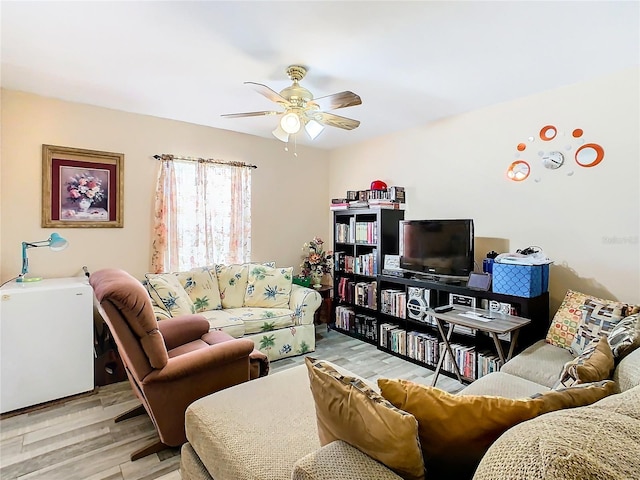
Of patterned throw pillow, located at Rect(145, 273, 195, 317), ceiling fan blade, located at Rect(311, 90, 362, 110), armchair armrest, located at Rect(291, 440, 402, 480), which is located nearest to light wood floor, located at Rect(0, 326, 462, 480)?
patterned throw pillow, located at Rect(145, 273, 195, 317)

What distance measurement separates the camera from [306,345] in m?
3.66

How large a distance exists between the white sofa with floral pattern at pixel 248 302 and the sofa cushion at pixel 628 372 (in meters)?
2.63

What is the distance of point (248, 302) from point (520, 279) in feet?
8.70

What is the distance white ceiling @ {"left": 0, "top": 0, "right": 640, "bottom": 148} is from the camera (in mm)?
1815

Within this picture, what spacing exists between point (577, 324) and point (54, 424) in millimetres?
3704

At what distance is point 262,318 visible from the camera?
342cm

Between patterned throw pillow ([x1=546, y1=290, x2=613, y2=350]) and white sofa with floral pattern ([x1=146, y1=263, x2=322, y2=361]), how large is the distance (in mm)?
2192

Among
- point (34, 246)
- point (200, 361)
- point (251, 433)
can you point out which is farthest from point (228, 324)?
point (251, 433)

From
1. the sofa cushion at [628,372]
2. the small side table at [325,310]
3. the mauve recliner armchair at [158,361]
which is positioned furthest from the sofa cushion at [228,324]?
the sofa cushion at [628,372]

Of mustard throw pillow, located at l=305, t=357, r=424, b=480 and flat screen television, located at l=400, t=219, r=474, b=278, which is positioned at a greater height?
flat screen television, located at l=400, t=219, r=474, b=278

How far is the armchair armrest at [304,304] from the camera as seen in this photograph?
3.65 meters

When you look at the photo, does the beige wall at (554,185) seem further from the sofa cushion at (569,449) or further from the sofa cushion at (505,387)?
the sofa cushion at (569,449)

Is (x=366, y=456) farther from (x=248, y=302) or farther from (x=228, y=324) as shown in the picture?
(x=248, y=302)

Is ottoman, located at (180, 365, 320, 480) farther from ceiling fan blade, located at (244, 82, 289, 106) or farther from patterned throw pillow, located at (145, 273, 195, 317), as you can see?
ceiling fan blade, located at (244, 82, 289, 106)
